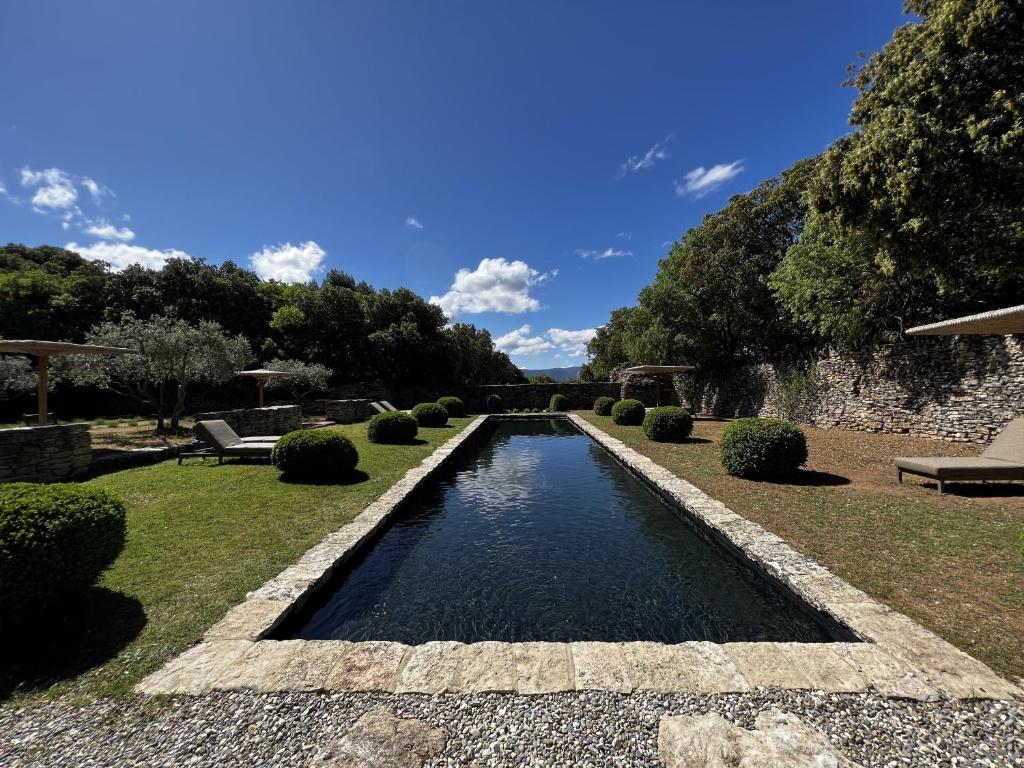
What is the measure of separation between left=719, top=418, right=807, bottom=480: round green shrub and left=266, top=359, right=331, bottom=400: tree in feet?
59.9

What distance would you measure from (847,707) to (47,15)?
12494 millimetres

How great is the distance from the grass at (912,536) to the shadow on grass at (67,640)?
5353 millimetres

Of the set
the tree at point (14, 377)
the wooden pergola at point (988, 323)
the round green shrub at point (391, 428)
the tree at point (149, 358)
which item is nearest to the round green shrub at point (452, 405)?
the round green shrub at point (391, 428)

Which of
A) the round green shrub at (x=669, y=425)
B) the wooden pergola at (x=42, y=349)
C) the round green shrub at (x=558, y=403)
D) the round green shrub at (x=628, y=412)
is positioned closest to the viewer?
the wooden pergola at (x=42, y=349)

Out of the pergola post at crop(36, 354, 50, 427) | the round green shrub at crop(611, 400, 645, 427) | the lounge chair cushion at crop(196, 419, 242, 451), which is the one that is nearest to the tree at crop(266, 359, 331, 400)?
the pergola post at crop(36, 354, 50, 427)

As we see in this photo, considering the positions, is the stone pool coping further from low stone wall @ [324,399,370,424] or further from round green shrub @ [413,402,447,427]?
low stone wall @ [324,399,370,424]

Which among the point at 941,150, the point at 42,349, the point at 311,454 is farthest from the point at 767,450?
the point at 42,349

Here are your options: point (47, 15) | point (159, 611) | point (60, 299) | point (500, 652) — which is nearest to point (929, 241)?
point (500, 652)

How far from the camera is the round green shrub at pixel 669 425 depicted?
11547 mm

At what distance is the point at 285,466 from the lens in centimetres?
720

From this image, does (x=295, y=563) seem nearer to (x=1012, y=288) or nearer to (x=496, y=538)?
(x=496, y=538)

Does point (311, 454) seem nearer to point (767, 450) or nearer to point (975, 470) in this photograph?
point (767, 450)

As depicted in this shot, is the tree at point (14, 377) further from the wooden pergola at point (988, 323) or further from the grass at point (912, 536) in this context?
the wooden pergola at point (988, 323)

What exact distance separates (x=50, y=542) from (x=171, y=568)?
4.40 feet
